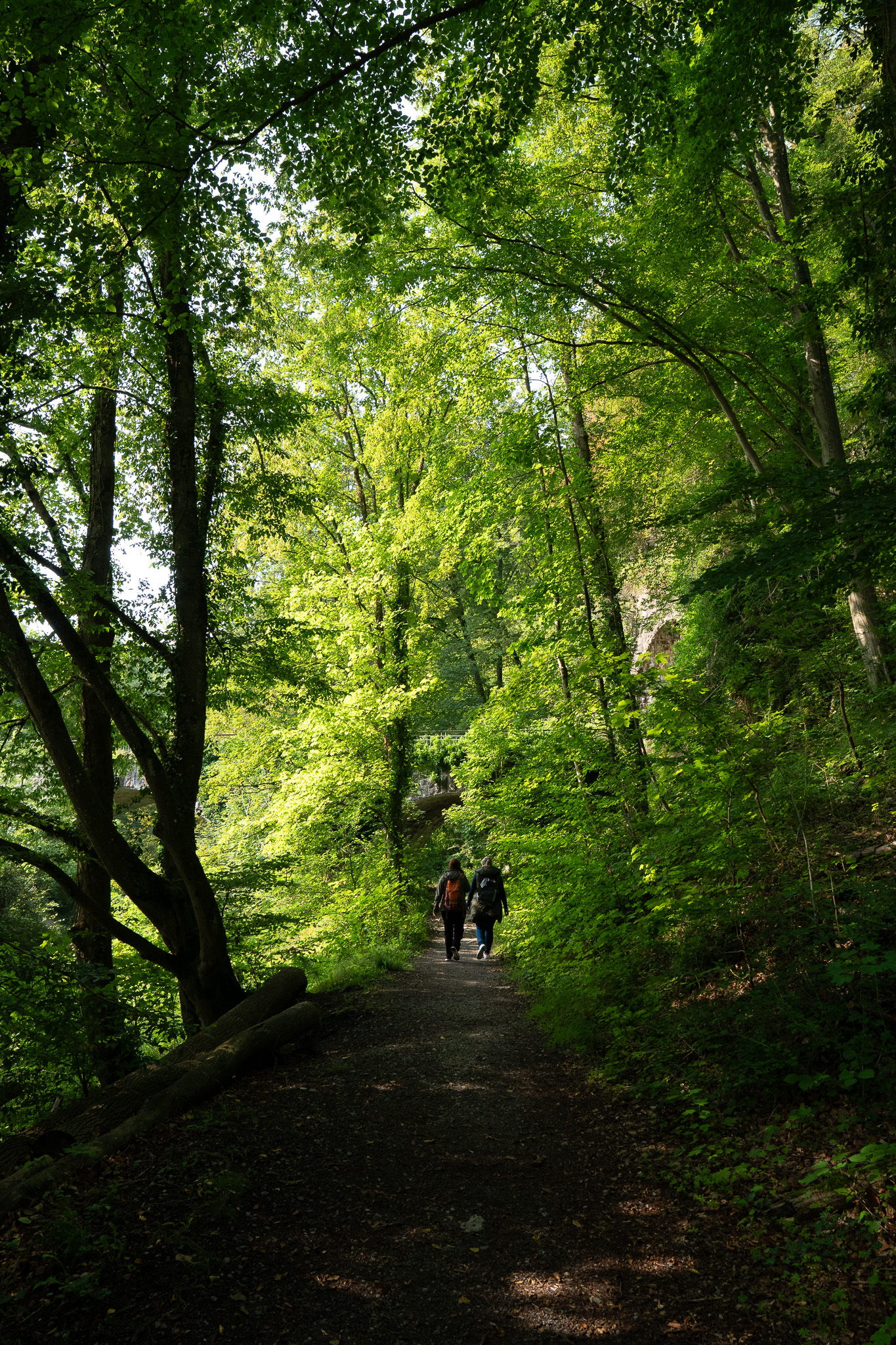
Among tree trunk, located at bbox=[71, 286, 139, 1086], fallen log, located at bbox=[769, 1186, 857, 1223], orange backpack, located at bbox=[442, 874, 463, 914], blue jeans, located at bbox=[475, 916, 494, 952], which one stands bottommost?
blue jeans, located at bbox=[475, 916, 494, 952]

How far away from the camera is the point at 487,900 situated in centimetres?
1176

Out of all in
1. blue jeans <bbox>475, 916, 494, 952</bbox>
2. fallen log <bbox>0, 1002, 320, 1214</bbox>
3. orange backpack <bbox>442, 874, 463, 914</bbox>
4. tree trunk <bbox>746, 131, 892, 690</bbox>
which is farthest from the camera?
orange backpack <bbox>442, 874, 463, 914</bbox>

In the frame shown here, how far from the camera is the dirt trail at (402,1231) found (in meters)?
2.95

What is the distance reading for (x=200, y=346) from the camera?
289 inches

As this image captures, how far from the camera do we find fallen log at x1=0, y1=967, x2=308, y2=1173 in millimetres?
4695

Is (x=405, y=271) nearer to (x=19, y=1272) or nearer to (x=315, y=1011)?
(x=315, y=1011)

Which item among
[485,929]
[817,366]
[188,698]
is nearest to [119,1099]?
[188,698]

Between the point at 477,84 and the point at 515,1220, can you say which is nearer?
the point at 515,1220

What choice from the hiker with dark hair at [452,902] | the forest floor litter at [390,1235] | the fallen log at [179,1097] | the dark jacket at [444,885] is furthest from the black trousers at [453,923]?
the forest floor litter at [390,1235]

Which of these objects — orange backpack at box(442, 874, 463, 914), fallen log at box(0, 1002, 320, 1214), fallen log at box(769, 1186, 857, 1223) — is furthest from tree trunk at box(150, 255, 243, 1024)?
fallen log at box(769, 1186, 857, 1223)

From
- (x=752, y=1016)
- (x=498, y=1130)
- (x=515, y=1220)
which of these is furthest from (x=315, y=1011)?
(x=752, y=1016)

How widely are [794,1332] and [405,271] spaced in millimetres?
8601

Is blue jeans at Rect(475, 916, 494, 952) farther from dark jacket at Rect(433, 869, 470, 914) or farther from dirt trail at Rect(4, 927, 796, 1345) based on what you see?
dirt trail at Rect(4, 927, 796, 1345)

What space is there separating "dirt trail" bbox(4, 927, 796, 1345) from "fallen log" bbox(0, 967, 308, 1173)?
1.66 feet
